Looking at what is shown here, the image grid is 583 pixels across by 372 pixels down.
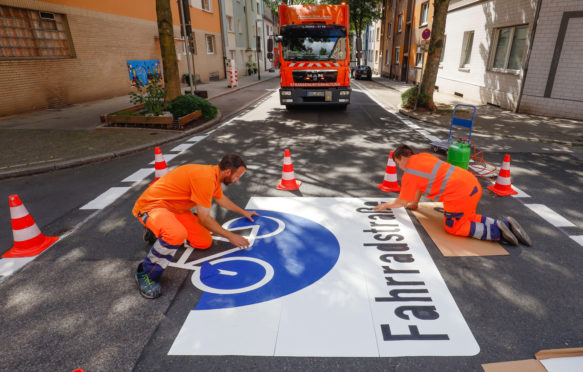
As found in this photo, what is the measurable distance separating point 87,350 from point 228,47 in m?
33.5

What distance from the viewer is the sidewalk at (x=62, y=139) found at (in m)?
6.76

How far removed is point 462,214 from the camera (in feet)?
13.2

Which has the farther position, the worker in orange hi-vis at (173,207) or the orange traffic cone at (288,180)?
the orange traffic cone at (288,180)

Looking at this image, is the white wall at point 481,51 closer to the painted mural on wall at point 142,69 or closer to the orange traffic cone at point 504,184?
the orange traffic cone at point 504,184

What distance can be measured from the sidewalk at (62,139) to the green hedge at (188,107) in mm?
362

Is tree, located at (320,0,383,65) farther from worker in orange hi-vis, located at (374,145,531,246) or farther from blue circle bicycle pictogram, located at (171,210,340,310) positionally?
blue circle bicycle pictogram, located at (171,210,340,310)

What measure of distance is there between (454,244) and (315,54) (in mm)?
10332

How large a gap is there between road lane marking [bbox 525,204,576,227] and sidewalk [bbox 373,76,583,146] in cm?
501

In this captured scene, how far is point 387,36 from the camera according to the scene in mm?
35906

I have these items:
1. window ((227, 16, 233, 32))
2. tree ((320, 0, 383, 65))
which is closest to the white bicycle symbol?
window ((227, 16, 233, 32))

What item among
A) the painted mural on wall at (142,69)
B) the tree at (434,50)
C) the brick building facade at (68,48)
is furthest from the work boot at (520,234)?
the painted mural on wall at (142,69)

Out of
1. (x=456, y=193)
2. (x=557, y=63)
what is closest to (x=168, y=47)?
(x=456, y=193)

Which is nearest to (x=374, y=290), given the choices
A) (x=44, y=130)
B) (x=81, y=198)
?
(x=81, y=198)

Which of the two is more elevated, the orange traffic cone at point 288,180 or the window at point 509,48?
the window at point 509,48
